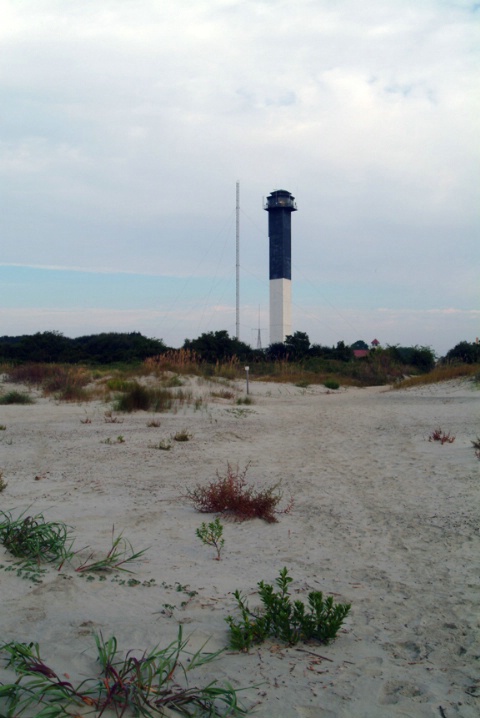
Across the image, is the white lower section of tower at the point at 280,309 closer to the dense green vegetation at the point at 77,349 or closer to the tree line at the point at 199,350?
the tree line at the point at 199,350

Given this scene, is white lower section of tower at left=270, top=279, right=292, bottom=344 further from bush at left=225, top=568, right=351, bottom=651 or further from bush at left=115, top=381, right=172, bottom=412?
bush at left=225, top=568, right=351, bottom=651

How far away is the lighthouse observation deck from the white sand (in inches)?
1584

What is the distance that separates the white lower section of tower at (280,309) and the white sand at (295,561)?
1450 inches

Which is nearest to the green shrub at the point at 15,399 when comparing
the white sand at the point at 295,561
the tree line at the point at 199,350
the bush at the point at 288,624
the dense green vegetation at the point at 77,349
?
the white sand at the point at 295,561

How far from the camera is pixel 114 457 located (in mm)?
7750

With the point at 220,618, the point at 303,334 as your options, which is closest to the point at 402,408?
the point at 220,618

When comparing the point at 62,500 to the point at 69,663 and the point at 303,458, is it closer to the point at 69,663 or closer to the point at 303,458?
the point at 69,663

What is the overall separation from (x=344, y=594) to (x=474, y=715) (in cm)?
123

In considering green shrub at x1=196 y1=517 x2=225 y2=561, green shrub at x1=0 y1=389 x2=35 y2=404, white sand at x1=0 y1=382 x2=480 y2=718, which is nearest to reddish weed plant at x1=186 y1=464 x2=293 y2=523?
white sand at x1=0 y1=382 x2=480 y2=718

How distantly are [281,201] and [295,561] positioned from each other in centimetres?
4609

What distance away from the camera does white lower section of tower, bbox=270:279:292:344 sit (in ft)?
151

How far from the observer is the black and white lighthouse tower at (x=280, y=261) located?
46.2 metres

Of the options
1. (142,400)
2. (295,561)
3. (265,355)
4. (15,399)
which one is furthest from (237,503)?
(265,355)

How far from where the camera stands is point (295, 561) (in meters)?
3.98
